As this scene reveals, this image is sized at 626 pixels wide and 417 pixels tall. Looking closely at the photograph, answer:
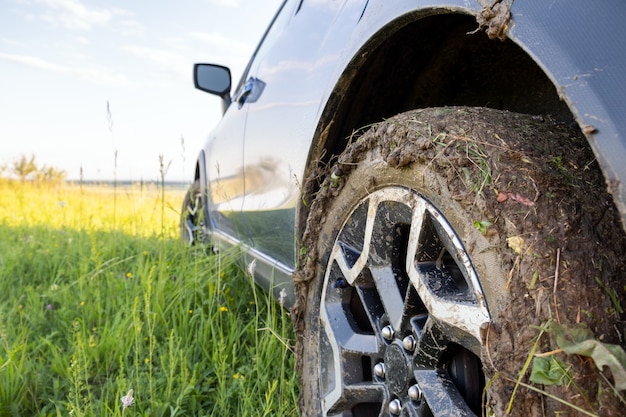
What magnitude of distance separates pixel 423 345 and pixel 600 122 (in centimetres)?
55

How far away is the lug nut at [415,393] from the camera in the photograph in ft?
3.74

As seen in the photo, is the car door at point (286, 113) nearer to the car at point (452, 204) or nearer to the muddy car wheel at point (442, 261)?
the car at point (452, 204)

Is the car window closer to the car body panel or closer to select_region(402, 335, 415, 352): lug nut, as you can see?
the car body panel

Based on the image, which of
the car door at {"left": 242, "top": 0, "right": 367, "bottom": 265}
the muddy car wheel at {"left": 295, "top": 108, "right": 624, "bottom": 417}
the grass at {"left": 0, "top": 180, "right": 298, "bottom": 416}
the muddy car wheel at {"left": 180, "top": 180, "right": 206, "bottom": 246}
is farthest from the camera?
the muddy car wheel at {"left": 180, "top": 180, "right": 206, "bottom": 246}

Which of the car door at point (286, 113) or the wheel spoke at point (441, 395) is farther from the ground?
the car door at point (286, 113)

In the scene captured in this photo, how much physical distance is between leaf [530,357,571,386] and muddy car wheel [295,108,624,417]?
1.0 inches

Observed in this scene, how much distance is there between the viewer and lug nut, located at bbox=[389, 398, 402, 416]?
1207 millimetres

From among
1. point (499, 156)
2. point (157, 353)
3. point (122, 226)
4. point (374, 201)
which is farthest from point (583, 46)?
point (122, 226)

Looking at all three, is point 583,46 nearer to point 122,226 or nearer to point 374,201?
point 374,201

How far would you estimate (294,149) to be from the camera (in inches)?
71.5

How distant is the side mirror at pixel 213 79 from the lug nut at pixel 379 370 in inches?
98.5

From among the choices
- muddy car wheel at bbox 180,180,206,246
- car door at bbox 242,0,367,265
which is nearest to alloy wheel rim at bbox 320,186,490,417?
car door at bbox 242,0,367,265

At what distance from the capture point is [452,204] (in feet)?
3.32

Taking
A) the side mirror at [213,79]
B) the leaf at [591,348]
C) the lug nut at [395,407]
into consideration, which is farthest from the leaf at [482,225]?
the side mirror at [213,79]
